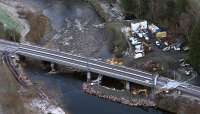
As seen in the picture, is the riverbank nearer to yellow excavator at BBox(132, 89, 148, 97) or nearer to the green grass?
yellow excavator at BBox(132, 89, 148, 97)

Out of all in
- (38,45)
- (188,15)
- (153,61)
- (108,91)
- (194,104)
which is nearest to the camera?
(194,104)

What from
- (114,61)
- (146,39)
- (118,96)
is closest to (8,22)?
(114,61)

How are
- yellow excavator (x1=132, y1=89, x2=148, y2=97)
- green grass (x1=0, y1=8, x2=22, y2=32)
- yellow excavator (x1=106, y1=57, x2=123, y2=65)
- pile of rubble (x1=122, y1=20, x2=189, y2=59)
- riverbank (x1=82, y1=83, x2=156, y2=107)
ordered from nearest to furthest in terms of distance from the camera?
riverbank (x1=82, y1=83, x2=156, y2=107)
yellow excavator (x1=132, y1=89, x2=148, y2=97)
yellow excavator (x1=106, y1=57, x2=123, y2=65)
pile of rubble (x1=122, y1=20, x2=189, y2=59)
green grass (x1=0, y1=8, x2=22, y2=32)

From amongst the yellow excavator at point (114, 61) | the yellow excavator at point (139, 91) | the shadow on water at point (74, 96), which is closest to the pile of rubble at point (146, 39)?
the yellow excavator at point (114, 61)

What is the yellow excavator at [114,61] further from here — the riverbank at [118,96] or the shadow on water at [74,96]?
the riverbank at [118,96]

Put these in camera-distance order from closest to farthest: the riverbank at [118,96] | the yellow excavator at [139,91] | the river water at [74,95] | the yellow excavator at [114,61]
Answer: the river water at [74,95], the riverbank at [118,96], the yellow excavator at [139,91], the yellow excavator at [114,61]

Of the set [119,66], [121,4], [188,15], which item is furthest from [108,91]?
[121,4]

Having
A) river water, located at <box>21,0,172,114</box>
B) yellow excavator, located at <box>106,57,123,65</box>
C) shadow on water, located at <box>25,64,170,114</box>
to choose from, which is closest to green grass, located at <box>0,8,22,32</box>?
river water, located at <box>21,0,172,114</box>

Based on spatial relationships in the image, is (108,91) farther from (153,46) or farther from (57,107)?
(153,46)

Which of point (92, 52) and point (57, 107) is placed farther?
point (92, 52)
